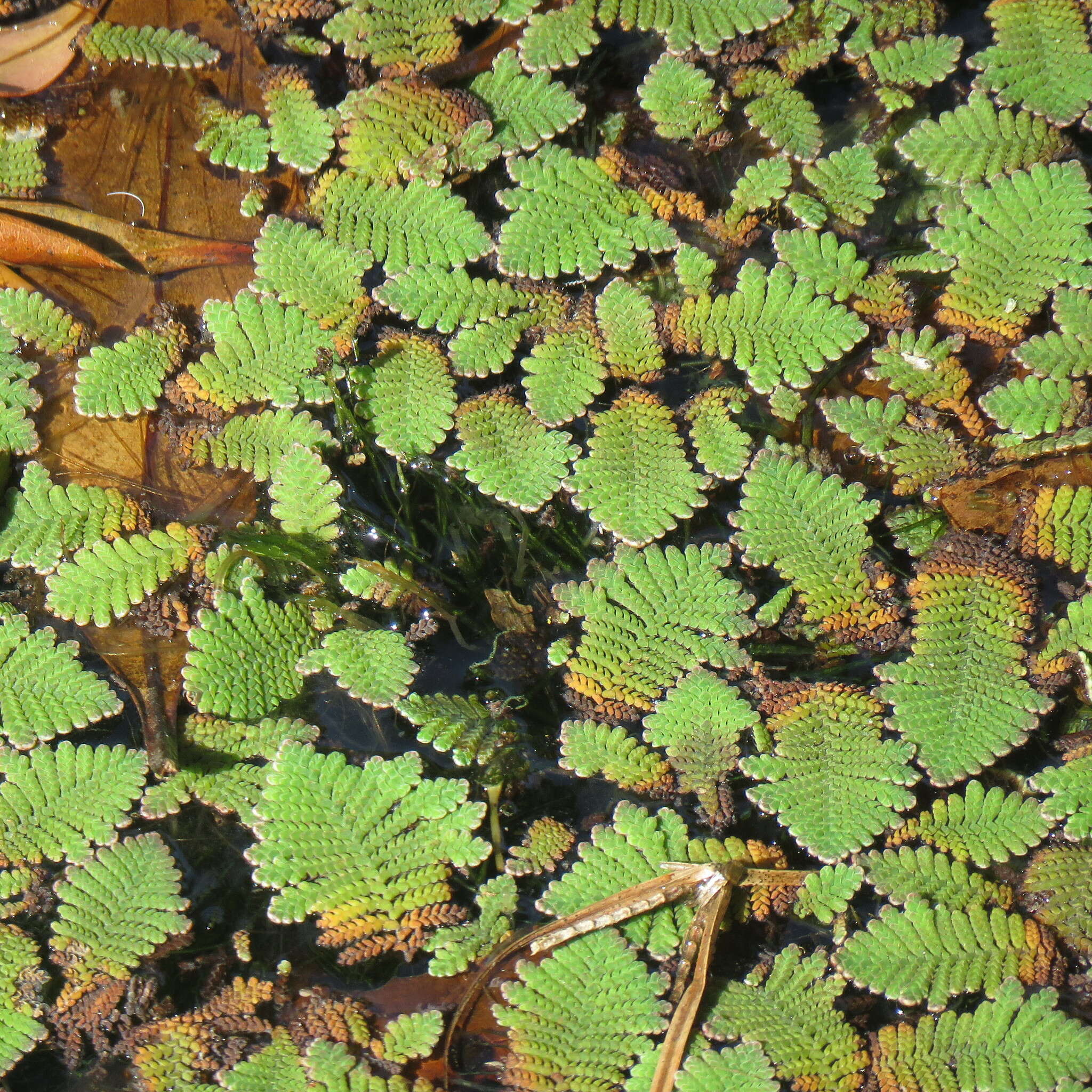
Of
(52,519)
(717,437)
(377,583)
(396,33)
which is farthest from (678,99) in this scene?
(52,519)

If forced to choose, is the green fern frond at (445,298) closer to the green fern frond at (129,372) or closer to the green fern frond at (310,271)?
the green fern frond at (310,271)

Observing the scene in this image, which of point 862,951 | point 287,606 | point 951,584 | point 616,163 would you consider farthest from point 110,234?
point 862,951

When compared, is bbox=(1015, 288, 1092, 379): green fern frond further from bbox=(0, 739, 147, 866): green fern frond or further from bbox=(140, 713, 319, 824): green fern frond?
bbox=(0, 739, 147, 866): green fern frond

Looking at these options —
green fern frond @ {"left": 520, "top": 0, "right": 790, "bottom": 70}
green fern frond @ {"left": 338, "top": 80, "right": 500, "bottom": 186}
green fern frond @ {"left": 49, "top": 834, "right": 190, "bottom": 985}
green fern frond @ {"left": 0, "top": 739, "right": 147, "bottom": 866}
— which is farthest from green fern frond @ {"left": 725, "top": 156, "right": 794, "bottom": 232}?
green fern frond @ {"left": 49, "top": 834, "right": 190, "bottom": 985}

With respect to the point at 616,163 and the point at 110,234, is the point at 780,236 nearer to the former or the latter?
the point at 616,163

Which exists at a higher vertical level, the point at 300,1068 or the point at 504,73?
the point at 504,73

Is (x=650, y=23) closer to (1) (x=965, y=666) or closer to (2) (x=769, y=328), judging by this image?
(2) (x=769, y=328)

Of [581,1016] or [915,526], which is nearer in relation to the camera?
[581,1016]
